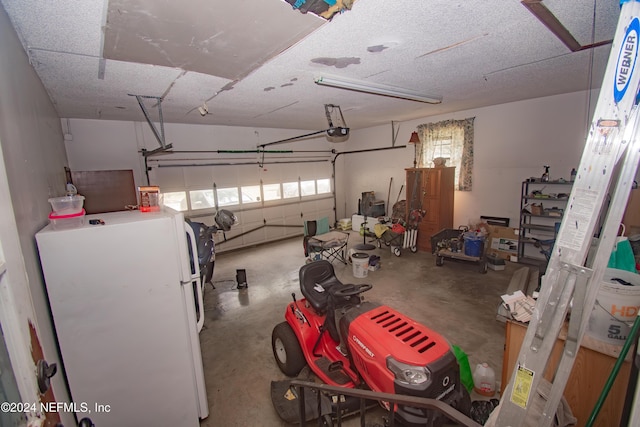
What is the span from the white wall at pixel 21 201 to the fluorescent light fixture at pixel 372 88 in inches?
86.1

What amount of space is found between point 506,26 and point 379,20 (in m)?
0.99

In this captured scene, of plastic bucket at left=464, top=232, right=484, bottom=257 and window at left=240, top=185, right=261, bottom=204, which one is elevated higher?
window at left=240, top=185, right=261, bottom=204

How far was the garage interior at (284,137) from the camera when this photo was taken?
4.95 ft

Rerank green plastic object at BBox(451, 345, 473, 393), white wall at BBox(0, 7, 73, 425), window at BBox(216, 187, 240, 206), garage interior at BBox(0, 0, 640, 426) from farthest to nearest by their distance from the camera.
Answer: window at BBox(216, 187, 240, 206) → green plastic object at BBox(451, 345, 473, 393) → garage interior at BBox(0, 0, 640, 426) → white wall at BBox(0, 7, 73, 425)

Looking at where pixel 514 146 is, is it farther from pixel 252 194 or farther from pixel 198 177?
pixel 198 177

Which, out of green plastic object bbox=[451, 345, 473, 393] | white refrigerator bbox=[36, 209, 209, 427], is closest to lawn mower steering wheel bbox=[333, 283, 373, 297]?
green plastic object bbox=[451, 345, 473, 393]

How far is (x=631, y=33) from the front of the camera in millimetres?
1019

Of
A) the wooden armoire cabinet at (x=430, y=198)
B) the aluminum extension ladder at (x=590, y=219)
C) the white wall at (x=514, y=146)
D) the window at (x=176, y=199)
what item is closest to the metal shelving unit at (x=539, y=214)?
the white wall at (x=514, y=146)

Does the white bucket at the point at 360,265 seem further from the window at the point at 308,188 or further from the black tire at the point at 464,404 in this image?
the window at the point at 308,188

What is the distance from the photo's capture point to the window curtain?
5445 mm

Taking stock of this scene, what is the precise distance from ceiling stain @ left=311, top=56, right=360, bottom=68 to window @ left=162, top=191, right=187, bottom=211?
4579 mm

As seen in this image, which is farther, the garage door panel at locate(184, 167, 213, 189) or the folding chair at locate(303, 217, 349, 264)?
the garage door panel at locate(184, 167, 213, 189)

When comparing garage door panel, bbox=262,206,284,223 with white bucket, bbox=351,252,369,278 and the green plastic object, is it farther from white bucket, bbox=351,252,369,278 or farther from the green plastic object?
the green plastic object

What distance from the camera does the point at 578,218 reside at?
3.40 feet
